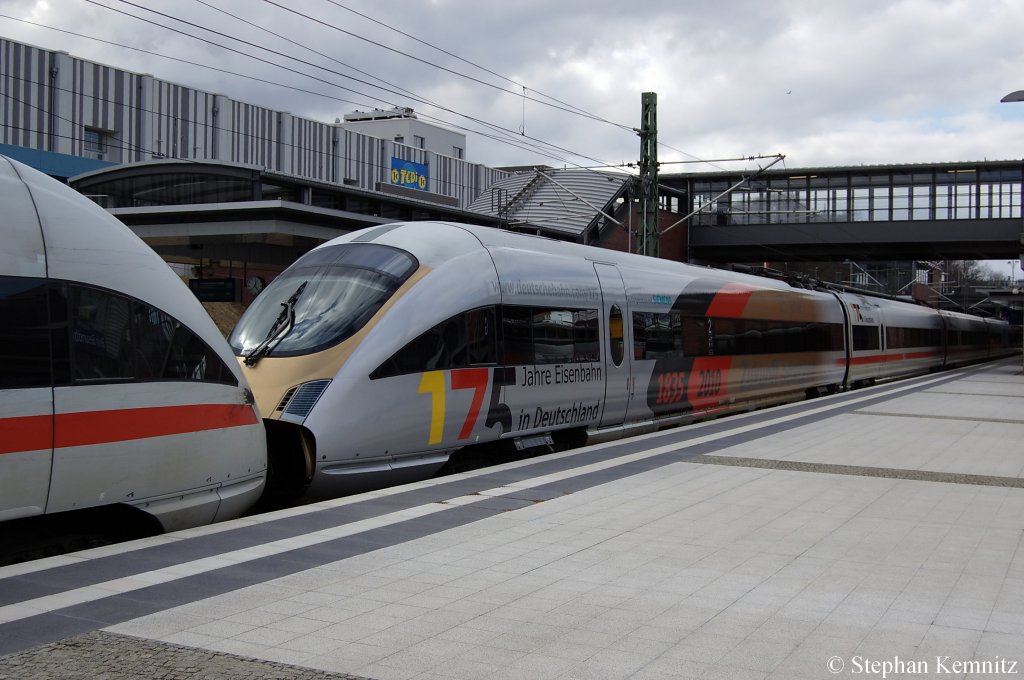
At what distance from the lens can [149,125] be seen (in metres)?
46.5

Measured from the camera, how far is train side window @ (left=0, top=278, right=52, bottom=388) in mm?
6223

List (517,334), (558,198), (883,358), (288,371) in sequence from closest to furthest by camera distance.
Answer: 1. (288,371)
2. (517,334)
3. (883,358)
4. (558,198)

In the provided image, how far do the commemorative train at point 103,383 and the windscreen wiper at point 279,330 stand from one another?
5.98 feet

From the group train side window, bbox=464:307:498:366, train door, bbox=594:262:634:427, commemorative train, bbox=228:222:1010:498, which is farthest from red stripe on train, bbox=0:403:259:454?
train door, bbox=594:262:634:427

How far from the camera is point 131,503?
7.07 meters

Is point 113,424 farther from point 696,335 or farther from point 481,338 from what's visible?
point 696,335

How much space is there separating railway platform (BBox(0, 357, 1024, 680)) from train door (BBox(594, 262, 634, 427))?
439 cm

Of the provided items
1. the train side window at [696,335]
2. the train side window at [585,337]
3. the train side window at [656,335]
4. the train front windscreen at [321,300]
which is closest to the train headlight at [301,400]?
the train front windscreen at [321,300]

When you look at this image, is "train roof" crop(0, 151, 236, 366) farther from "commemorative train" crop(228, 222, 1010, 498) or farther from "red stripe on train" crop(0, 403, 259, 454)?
"commemorative train" crop(228, 222, 1010, 498)

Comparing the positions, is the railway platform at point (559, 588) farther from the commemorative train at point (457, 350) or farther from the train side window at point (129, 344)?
the train side window at point (129, 344)

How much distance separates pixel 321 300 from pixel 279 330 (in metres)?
0.55

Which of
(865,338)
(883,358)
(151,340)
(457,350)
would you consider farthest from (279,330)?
(883,358)

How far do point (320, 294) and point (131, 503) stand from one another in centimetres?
400

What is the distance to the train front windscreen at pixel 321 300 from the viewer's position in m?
10.0
